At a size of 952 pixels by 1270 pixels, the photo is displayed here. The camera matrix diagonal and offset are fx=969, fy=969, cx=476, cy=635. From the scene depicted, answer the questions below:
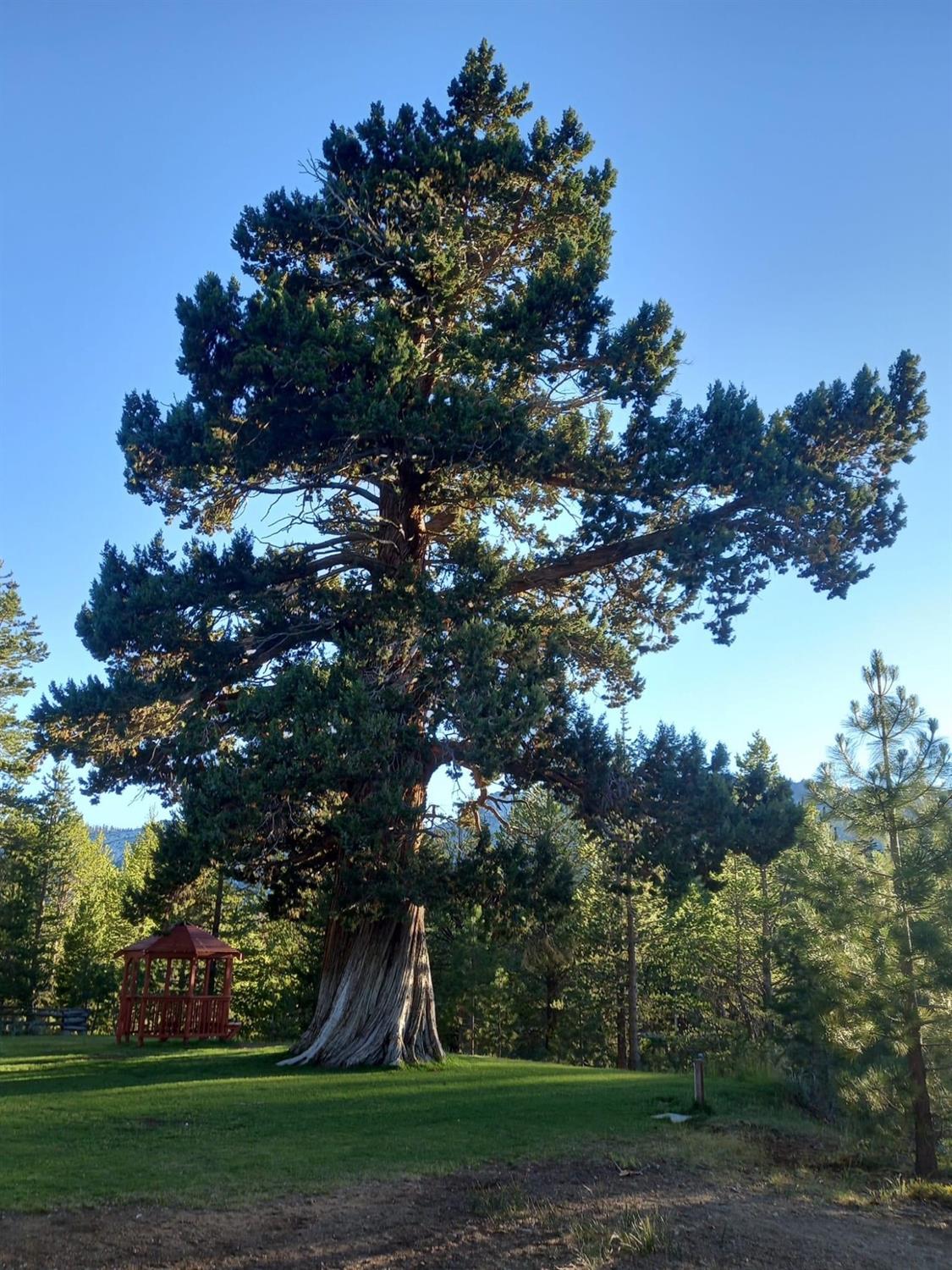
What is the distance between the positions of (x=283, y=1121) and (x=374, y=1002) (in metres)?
6.04

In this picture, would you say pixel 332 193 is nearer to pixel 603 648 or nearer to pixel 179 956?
pixel 603 648

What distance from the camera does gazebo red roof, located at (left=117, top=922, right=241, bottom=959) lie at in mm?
26297

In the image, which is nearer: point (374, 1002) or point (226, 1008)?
point (374, 1002)

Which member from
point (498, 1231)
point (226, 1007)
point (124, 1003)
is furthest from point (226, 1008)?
point (498, 1231)

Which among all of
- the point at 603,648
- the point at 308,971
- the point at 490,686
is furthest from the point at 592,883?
the point at 490,686

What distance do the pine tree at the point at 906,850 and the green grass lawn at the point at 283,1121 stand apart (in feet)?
8.42

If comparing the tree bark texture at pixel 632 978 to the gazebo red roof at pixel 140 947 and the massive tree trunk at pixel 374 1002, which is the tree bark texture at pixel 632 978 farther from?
the massive tree trunk at pixel 374 1002

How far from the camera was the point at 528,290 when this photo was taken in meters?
16.7

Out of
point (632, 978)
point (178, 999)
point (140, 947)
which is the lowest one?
point (178, 999)

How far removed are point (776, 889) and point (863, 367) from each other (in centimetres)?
2777

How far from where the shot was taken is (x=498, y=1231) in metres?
8.07

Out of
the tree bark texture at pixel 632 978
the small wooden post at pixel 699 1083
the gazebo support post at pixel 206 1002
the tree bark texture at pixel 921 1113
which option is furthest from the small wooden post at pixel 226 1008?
the tree bark texture at pixel 921 1113

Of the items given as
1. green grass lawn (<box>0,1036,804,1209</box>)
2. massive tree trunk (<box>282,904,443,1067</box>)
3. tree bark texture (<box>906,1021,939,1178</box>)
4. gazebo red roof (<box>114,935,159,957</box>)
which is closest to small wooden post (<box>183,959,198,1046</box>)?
gazebo red roof (<box>114,935,159,957</box>)

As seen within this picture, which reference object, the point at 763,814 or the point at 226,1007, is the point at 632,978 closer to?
the point at 226,1007
